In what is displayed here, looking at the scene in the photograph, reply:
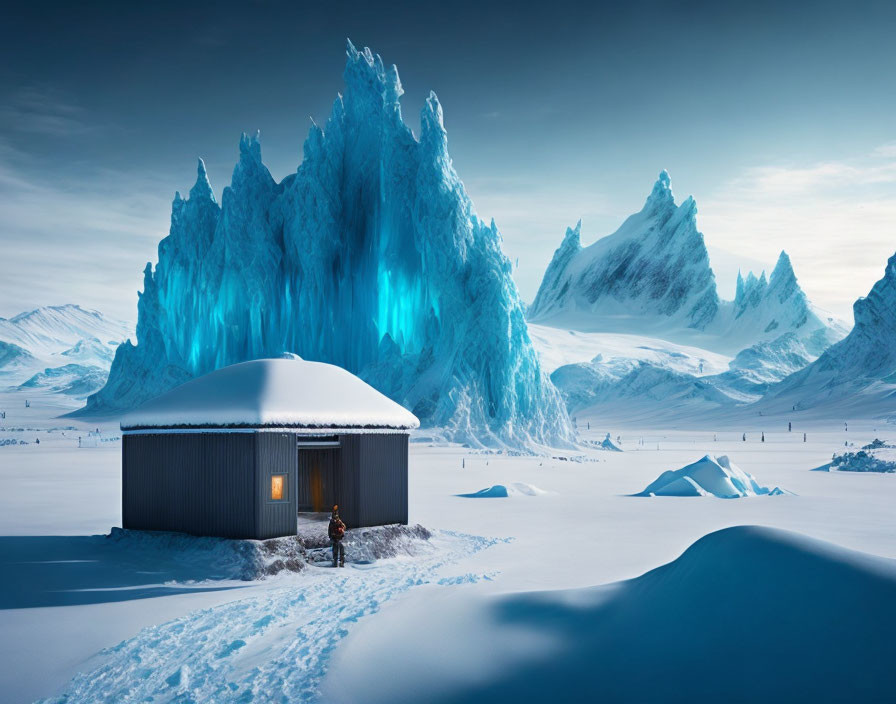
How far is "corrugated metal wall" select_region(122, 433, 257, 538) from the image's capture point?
15.1 meters

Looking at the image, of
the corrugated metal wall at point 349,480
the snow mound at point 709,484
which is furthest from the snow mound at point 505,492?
the corrugated metal wall at point 349,480

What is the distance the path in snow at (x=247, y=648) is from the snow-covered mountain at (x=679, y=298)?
529 feet

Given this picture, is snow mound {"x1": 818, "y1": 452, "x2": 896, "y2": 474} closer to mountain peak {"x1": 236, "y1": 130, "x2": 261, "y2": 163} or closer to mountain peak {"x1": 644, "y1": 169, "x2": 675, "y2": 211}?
mountain peak {"x1": 236, "y1": 130, "x2": 261, "y2": 163}

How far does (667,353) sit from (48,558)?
13937 centimetres

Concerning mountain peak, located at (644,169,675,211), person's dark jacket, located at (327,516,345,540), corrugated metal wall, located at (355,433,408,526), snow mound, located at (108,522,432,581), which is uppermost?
mountain peak, located at (644,169,675,211)

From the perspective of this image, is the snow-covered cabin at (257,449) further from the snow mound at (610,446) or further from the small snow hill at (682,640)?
the snow mound at (610,446)

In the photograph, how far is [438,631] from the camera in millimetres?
10102

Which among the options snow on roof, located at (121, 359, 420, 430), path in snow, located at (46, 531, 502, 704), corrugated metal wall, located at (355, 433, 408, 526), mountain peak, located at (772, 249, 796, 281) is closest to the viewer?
path in snow, located at (46, 531, 502, 704)

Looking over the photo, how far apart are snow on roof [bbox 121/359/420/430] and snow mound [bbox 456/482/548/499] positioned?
969cm

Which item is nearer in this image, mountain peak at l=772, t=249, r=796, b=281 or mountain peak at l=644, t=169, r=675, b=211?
mountain peak at l=772, t=249, r=796, b=281

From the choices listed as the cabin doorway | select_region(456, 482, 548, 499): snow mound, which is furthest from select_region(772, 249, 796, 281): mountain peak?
the cabin doorway

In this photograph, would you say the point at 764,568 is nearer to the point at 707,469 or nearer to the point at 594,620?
the point at 594,620

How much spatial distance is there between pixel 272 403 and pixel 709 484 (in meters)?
18.3

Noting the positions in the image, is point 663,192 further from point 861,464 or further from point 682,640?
point 682,640
